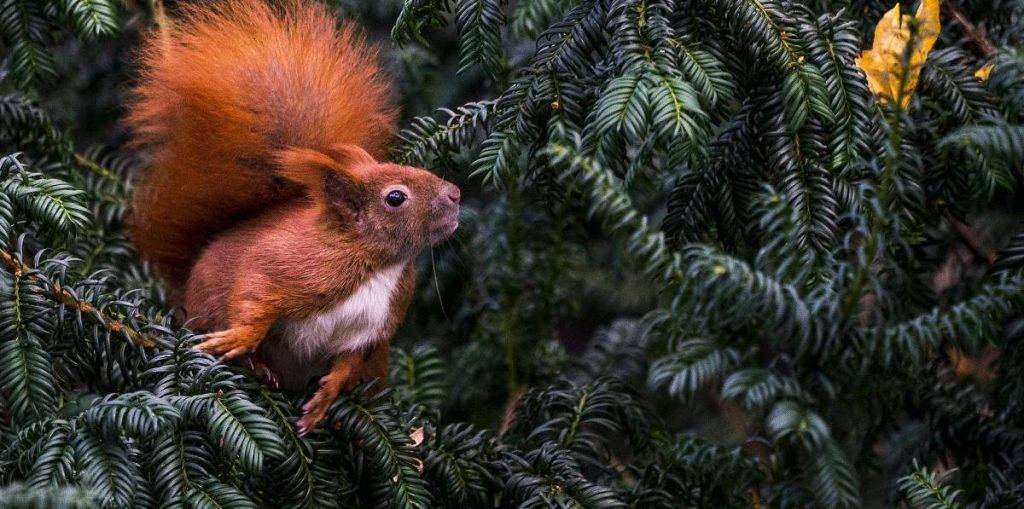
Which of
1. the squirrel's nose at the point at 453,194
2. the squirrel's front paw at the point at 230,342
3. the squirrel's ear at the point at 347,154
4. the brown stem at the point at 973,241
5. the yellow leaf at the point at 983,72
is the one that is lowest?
the squirrel's front paw at the point at 230,342

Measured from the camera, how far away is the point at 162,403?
1226 millimetres

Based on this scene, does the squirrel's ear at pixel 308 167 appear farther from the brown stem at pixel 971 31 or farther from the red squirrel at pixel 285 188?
the brown stem at pixel 971 31

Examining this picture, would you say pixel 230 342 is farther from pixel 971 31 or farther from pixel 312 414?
pixel 971 31

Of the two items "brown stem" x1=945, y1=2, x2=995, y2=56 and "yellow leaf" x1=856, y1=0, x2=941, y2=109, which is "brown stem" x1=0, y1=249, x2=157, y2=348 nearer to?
"yellow leaf" x1=856, y1=0, x2=941, y2=109

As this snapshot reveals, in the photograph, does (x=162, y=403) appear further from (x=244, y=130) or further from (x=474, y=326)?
(x=474, y=326)

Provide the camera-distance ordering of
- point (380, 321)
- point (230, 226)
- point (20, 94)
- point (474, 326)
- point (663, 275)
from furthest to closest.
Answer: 1. point (474, 326)
2. point (20, 94)
3. point (230, 226)
4. point (380, 321)
5. point (663, 275)

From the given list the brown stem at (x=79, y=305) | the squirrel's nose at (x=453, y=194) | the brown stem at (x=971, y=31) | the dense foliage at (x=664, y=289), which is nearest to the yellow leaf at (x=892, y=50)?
the dense foliage at (x=664, y=289)

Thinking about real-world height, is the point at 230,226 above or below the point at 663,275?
below

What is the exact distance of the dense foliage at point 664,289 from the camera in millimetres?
1185

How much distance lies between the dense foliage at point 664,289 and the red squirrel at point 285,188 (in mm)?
102

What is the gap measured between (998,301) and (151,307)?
1.19 meters

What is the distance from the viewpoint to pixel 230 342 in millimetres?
1575

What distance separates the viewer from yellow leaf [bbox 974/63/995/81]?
1566 mm

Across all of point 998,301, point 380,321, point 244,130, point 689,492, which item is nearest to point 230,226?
point 244,130
